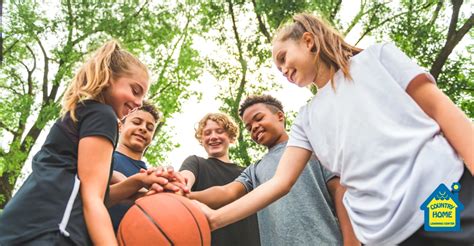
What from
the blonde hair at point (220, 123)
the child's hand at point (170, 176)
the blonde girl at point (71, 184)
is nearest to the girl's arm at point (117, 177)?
the child's hand at point (170, 176)

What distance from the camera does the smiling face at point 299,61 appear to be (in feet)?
8.70

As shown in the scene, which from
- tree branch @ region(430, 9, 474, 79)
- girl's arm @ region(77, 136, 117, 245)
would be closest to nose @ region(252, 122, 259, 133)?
girl's arm @ region(77, 136, 117, 245)

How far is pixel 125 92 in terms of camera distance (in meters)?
2.71

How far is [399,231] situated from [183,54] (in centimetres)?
1655

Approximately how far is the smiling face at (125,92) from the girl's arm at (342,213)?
1.60m

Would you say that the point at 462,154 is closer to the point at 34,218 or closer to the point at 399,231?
the point at 399,231

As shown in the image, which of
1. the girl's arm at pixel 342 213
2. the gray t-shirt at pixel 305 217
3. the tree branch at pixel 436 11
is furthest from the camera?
the tree branch at pixel 436 11

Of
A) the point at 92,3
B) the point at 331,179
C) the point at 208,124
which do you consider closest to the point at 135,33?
the point at 92,3

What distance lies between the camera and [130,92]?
8.98 feet

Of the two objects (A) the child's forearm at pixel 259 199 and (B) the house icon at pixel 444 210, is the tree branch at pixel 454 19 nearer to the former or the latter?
(A) the child's forearm at pixel 259 199

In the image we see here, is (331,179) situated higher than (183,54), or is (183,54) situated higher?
(183,54)

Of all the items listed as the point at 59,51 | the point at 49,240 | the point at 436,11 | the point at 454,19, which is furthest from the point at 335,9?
the point at 49,240

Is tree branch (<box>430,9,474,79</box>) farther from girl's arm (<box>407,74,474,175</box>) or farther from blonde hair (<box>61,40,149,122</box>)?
blonde hair (<box>61,40,149,122</box>)

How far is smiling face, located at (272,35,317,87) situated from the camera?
2652mm
